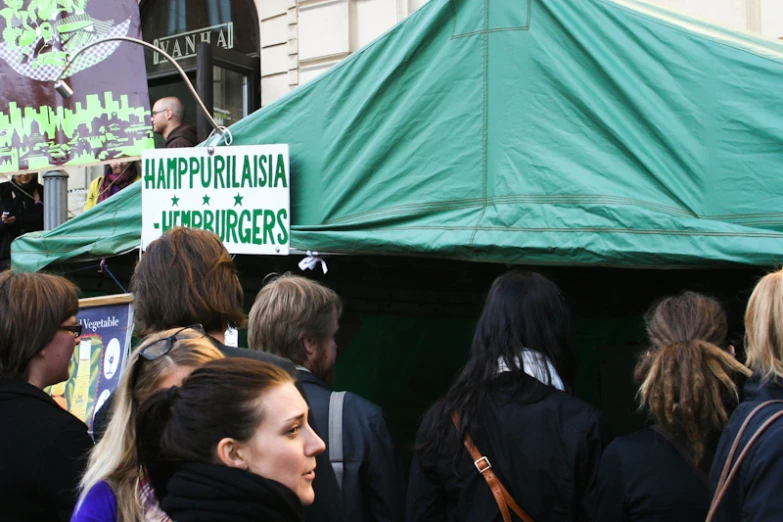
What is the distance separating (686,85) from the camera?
9.91 ft

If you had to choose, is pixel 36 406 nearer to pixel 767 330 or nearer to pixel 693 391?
pixel 693 391

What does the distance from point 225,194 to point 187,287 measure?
1334mm

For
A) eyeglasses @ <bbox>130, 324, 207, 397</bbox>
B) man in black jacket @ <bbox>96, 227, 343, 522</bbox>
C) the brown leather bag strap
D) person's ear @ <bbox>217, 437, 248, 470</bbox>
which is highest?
man in black jacket @ <bbox>96, 227, 343, 522</bbox>

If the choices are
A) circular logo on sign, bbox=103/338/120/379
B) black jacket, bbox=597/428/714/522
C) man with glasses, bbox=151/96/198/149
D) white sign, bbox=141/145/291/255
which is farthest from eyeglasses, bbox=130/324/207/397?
man with glasses, bbox=151/96/198/149

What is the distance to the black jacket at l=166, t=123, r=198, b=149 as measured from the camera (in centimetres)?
541

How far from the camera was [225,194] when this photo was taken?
3.68m

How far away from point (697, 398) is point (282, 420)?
1365mm

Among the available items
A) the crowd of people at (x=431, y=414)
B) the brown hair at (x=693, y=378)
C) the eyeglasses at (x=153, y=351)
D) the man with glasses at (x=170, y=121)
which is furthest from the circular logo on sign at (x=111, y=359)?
the brown hair at (x=693, y=378)

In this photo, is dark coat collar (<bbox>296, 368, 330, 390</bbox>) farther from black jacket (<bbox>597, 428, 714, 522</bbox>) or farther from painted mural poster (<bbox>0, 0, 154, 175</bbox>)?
painted mural poster (<bbox>0, 0, 154, 175</bbox>)

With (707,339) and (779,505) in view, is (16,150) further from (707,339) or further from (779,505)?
(779,505)

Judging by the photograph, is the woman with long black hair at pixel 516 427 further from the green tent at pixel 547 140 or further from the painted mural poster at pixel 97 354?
the painted mural poster at pixel 97 354

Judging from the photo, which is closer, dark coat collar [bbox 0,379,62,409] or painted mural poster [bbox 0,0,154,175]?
dark coat collar [bbox 0,379,62,409]

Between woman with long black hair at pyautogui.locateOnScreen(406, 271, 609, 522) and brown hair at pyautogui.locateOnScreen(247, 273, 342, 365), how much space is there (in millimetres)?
481

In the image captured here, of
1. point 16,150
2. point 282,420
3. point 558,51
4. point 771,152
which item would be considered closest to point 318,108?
point 558,51
